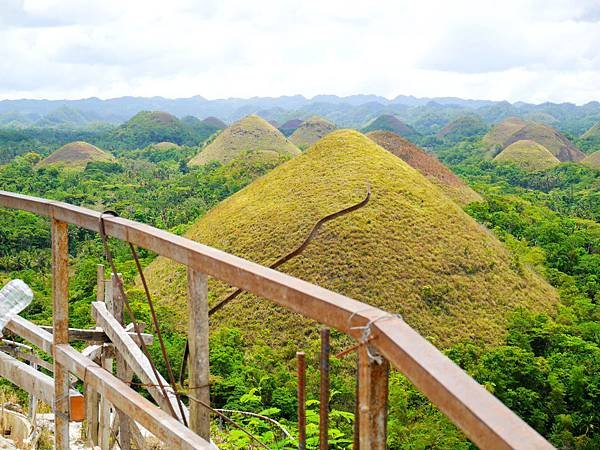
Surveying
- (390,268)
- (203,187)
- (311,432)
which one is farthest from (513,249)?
(203,187)

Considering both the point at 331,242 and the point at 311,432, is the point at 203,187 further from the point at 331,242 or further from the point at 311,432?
the point at 311,432

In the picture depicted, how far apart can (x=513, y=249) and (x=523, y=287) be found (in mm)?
3042

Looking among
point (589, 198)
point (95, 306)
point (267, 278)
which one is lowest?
point (589, 198)

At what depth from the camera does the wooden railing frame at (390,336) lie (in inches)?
35.4

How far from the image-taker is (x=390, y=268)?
53.2ft

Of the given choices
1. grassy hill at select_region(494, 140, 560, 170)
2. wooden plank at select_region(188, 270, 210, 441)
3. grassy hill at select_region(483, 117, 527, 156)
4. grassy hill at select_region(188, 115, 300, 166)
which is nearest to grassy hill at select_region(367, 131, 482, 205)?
grassy hill at select_region(188, 115, 300, 166)

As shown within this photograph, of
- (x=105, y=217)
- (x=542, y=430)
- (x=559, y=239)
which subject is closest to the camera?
(x=105, y=217)

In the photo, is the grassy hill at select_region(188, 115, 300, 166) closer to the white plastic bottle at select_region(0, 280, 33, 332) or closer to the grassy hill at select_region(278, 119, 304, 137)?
the white plastic bottle at select_region(0, 280, 33, 332)

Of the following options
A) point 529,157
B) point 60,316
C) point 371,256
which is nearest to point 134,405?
point 60,316

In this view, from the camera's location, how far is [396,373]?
1195 cm

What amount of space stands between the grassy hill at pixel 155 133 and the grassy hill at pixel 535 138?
34.9 metres

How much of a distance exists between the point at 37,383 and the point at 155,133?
3258 inches

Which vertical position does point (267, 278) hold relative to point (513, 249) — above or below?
above

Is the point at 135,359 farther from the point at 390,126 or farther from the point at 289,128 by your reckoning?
the point at 289,128
